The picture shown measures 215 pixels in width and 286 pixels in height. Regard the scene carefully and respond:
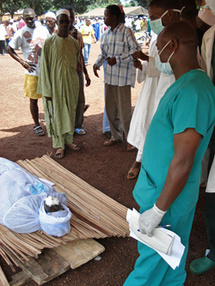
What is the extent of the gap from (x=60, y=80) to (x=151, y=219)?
2941mm

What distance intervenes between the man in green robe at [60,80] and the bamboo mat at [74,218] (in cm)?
64

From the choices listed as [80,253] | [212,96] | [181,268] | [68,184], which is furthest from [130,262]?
[212,96]

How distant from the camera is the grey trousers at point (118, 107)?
4164 mm

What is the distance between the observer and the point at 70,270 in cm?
221

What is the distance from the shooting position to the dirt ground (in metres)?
2.18

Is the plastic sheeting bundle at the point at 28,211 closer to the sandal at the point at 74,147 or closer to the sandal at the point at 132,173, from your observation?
the sandal at the point at 132,173

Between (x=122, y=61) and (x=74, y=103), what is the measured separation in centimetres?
97

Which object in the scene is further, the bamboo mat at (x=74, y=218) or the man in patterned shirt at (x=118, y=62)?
the man in patterned shirt at (x=118, y=62)

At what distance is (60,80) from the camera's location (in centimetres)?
382

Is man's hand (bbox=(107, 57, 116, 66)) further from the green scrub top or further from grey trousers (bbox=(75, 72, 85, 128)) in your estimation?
the green scrub top

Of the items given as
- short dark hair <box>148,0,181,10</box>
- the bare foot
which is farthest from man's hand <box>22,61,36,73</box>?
short dark hair <box>148,0,181,10</box>

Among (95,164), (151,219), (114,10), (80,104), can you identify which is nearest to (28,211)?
(151,219)

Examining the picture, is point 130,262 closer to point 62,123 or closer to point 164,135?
point 164,135

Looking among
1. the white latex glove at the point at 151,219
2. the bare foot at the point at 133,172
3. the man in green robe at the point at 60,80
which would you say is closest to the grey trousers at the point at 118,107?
the man in green robe at the point at 60,80
